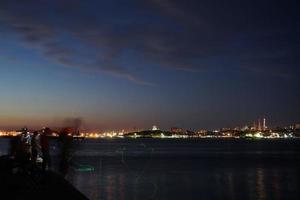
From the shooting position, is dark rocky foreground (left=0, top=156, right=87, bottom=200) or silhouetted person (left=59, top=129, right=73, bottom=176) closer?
dark rocky foreground (left=0, top=156, right=87, bottom=200)

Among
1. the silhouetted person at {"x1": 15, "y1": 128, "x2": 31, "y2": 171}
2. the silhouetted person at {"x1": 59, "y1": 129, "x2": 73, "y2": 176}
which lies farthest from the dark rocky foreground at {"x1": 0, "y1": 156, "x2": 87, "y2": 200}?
the silhouetted person at {"x1": 59, "y1": 129, "x2": 73, "y2": 176}

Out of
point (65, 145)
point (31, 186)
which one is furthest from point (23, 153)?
point (65, 145)

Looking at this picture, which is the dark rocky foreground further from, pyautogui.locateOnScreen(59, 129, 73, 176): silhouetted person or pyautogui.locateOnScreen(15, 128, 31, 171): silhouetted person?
pyautogui.locateOnScreen(59, 129, 73, 176): silhouetted person

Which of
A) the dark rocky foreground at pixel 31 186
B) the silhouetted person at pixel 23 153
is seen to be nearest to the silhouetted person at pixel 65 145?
the dark rocky foreground at pixel 31 186

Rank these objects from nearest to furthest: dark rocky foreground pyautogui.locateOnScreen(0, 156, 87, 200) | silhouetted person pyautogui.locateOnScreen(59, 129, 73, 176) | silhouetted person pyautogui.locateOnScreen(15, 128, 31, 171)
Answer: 1. dark rocky foreground pyautogui.locateOnScreen(0, 156, 87, 200)
2. silhouetted person pyautogui.locateOnScreen(59, 129, 73, 176)
3. silhouetted person pyautogui.locateOnScreen(15, 128, 31, 171)

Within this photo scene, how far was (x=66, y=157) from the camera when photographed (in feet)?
53.9

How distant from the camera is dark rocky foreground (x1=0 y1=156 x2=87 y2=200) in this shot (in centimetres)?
1504

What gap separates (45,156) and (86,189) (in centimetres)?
2333

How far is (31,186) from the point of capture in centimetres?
1653

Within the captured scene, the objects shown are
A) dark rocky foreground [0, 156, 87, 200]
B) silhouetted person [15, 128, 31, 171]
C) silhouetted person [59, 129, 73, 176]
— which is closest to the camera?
dark rocky foreground [0, 156, 87, 200]

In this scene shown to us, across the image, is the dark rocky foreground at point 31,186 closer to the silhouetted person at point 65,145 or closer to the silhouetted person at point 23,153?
the silhouetted person at point 23,153

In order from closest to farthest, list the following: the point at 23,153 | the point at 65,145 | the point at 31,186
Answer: the point at 65,145 → the point at 31,186 → the point at 23,153

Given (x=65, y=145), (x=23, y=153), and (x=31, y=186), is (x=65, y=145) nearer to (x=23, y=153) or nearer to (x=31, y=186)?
(x=31, y=186)

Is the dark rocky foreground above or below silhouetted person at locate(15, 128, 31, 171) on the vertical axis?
below
